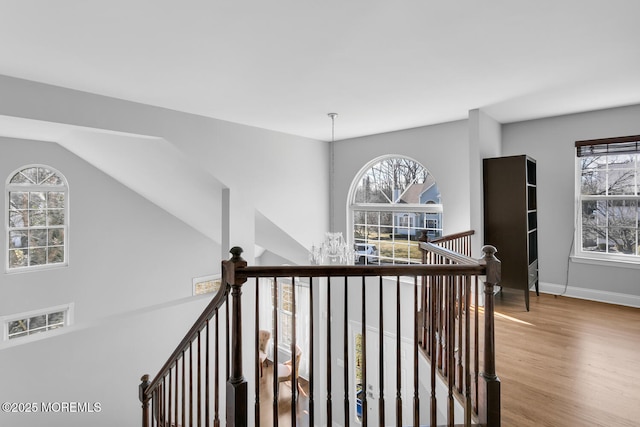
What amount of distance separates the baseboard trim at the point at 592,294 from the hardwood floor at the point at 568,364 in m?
0.14

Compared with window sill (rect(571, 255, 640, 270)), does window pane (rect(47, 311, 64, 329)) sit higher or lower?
lower

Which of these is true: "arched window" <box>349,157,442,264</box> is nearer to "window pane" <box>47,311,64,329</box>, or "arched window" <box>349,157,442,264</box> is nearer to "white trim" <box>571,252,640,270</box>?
"white trim" <box>571,252,640,270</box>

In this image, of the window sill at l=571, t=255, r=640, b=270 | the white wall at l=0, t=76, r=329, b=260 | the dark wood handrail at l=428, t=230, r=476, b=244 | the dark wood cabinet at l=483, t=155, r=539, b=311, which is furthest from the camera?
the window sill at l=571, t=255, r=640, b=270

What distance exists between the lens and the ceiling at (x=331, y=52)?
197 cm

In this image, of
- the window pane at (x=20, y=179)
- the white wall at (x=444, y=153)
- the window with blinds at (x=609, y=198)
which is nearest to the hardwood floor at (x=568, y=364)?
the window with blinds at (x=609, y=198)

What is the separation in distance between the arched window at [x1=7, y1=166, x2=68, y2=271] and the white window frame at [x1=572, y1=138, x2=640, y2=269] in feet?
A: 23.0

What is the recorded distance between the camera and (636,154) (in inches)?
155

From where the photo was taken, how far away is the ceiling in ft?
6.47

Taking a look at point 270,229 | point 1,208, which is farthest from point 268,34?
point 1,208

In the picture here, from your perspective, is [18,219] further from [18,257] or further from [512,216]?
[512,216]

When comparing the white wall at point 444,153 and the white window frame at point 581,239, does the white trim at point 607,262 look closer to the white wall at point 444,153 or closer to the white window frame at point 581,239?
the white window frame at point 581,239

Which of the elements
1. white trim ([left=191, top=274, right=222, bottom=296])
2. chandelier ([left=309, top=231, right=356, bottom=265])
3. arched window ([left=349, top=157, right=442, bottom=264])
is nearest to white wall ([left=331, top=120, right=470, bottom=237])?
arched window ([left=349, top=157, right=442, bottom=264])

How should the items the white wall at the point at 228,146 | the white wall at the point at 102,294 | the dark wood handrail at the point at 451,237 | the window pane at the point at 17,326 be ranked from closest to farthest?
the white wall at the point at 228,146, the dark wood handrail at the point at 451,237, the white wall at the point at 102,294, the window pane at the point at 17,326

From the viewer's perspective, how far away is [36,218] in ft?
16.1
